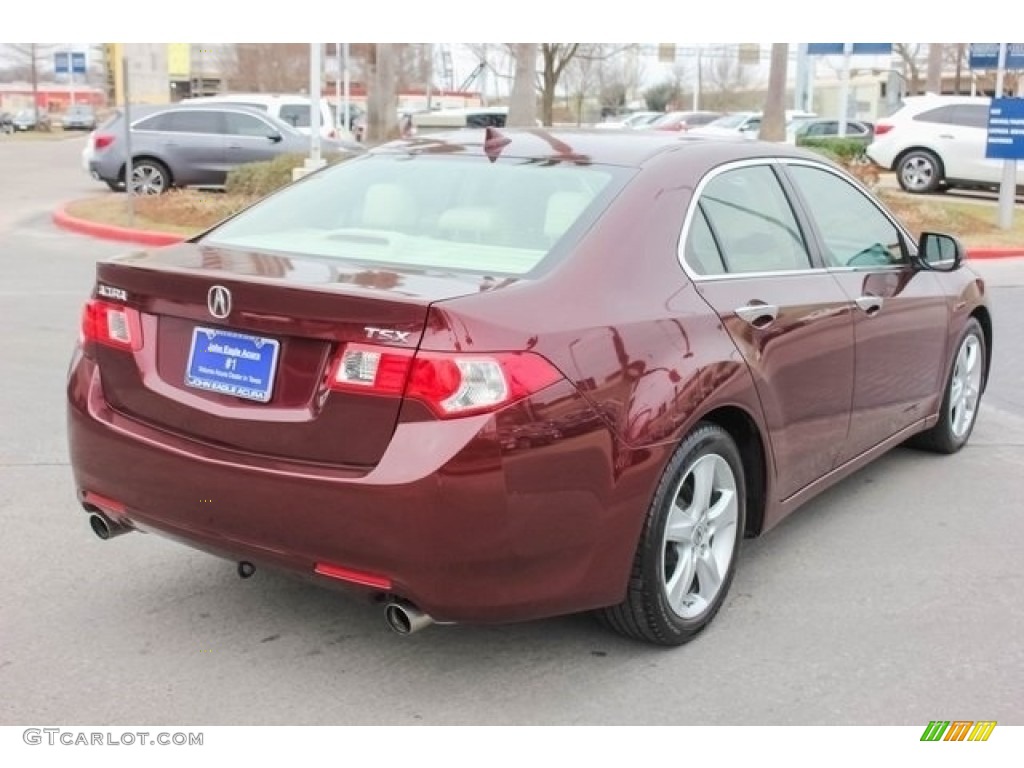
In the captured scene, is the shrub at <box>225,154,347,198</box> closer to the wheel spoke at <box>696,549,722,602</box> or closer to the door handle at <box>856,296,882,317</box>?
the door handle at <box>856,296,882,317</box>

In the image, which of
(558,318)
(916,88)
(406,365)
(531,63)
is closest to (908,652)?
(558,318)

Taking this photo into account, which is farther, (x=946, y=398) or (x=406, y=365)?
(x=946, y=398)

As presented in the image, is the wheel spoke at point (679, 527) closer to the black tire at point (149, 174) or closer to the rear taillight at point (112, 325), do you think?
the rear taillight at point (112, 325)

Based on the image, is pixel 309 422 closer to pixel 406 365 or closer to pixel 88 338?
pixel 406 365

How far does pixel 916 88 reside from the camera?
222ft

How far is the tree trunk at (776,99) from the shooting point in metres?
22.3

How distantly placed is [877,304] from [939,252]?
2.77 ft

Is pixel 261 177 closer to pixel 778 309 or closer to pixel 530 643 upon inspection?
pixel 778 309

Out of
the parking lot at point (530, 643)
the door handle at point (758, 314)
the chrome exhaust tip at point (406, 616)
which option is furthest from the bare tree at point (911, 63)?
the chrome exhaust tip at point (406, 616)

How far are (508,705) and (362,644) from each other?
1.97ft

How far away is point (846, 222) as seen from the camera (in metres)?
4.90

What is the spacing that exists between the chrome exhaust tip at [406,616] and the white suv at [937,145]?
1937 cm

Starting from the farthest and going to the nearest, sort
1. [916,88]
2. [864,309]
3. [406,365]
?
1. [916,88]
2. [864,309]
3. [406,365]

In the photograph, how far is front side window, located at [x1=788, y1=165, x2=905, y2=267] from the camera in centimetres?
461
